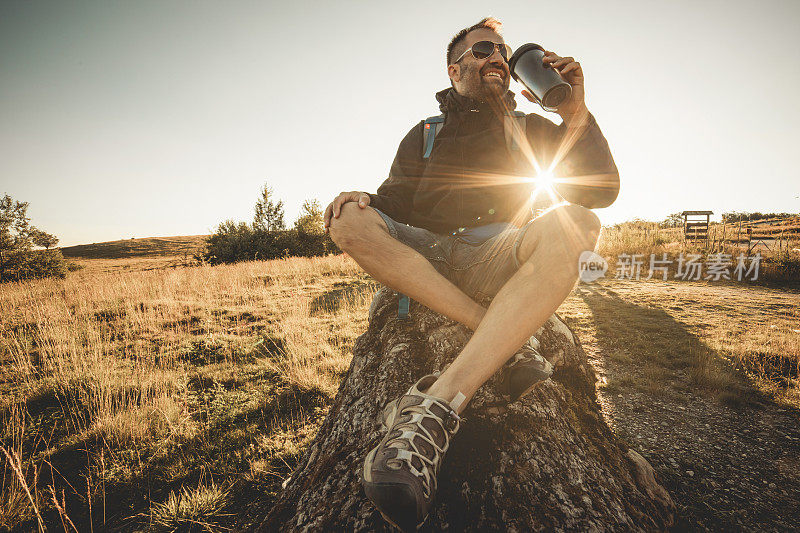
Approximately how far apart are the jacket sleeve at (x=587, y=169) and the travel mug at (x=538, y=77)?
0.70 ft

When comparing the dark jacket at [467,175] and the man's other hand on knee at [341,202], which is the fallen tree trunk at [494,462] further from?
the man's other hand on knee at [341,202]

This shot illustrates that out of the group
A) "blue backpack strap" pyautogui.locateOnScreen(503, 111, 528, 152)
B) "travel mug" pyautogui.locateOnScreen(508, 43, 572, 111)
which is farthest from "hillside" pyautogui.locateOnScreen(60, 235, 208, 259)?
"travel mug" pyautogui.locateOnScreen(508, 43, 572, 111)

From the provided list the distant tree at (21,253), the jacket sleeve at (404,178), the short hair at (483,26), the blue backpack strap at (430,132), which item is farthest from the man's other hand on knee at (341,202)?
the distant tree at (21,253)

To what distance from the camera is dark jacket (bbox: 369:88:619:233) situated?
1.88m

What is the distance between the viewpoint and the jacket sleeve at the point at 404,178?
1.96 meters

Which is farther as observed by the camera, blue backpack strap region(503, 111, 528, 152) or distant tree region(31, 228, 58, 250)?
distant tree region(31, 228, 58, 250)

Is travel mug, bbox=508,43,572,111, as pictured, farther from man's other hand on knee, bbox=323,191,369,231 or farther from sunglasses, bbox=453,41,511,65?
man's other hand on knee, bbox=323,191,369,231

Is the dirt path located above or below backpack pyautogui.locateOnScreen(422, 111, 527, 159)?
below

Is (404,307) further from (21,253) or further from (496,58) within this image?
(21,253)

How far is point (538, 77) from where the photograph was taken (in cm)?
142

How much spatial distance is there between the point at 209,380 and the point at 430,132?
332cm

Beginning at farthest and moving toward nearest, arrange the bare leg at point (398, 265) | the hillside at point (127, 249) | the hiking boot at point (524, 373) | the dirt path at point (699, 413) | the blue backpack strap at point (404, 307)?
the hillside at point (127, 249)
the blue backpack strap at point (404, 307)
the dirt path at point (699, 413)
the bare leg at point (398, 265)
the hiking boot at point (524, 373)

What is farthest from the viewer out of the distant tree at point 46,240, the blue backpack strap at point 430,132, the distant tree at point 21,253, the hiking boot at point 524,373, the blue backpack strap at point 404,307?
the distant tree at point 46,240

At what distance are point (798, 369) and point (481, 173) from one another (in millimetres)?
4233
